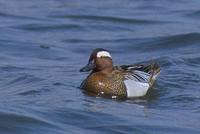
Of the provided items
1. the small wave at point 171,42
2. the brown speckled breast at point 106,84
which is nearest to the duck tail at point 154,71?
the brown speckled breast at point 106,84

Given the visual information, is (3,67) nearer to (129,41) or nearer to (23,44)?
(23,44)

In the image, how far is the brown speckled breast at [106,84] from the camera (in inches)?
614

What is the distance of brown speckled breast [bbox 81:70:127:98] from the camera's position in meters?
15.6

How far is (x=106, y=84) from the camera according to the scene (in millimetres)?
15672

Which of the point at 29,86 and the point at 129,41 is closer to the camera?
the point at 29,86

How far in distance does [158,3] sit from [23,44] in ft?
24.1

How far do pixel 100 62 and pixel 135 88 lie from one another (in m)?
0.66

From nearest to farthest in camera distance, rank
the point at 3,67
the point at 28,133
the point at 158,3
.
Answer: the point at 28,133 → the point at 3,67 → the point at 158,3

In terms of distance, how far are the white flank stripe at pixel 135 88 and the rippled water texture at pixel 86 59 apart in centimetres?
14

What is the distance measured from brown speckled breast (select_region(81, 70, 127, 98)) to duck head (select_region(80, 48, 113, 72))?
10 centimetres

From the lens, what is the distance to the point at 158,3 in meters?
27.0

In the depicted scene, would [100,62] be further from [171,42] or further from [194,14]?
[194,14]

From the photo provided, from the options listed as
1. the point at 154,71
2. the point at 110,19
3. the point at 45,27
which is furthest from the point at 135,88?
the point at 110,19

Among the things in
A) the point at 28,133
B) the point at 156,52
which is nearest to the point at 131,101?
the point at 28,133
